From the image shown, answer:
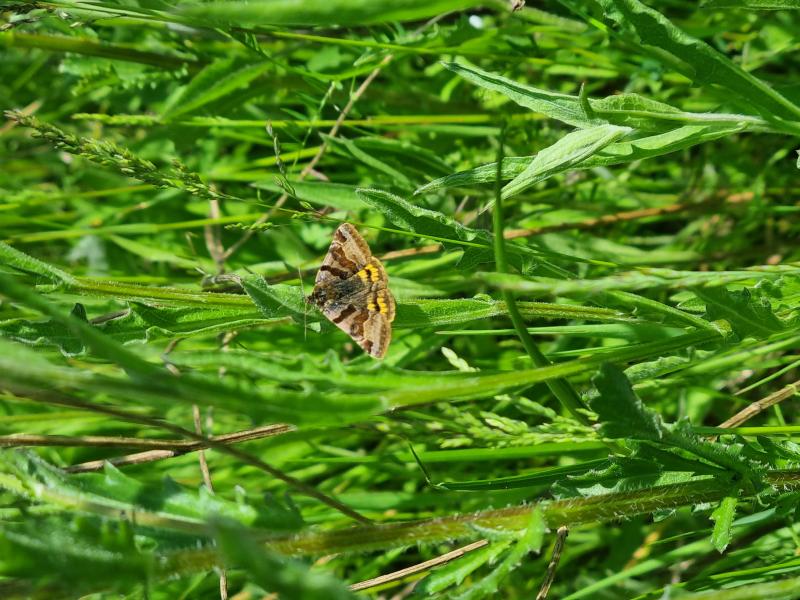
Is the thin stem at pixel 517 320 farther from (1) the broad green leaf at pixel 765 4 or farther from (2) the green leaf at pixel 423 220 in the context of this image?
(1) the broad green leaf at pixel 765 4

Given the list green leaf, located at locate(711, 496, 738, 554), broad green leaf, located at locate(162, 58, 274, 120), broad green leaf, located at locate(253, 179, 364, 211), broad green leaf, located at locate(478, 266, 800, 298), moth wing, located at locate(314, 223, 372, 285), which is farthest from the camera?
broad green leaf, located at locate(162, 58, 274, 120)

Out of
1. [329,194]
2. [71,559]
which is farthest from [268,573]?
[329,194]

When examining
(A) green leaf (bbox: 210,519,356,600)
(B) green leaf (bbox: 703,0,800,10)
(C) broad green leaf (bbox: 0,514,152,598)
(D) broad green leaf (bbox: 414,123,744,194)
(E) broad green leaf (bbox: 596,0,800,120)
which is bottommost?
(C) broad green leaf (bbox: 0,514,152,598)

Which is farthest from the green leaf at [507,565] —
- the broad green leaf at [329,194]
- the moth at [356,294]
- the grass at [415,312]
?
the broad green leaf at [329,194]

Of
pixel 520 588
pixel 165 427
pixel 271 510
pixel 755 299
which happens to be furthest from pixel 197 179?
pixel 520 588

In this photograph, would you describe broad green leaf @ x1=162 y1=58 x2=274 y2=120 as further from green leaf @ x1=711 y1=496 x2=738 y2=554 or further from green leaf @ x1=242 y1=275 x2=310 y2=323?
green leaf @ x1=711 y1=496 x2=738 y2=554

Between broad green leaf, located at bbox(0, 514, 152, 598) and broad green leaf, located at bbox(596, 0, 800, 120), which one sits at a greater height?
broad green leaf, located at bbox(596, 0, 800, 120)

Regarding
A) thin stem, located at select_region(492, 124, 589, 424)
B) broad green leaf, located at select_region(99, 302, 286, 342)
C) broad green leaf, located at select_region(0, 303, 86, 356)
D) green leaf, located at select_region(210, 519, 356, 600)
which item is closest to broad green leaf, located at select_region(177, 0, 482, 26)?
thin stem, located at select_region(492, 124, 589, 424)
